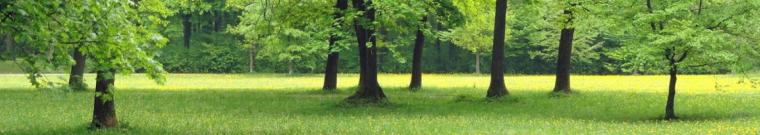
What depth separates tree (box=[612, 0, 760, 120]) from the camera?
20484mm

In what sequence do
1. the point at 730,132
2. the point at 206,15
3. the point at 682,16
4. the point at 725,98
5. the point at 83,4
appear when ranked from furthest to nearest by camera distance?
1. the point at 206,15
2. the point at 725,98
3. the point at 682,16
4. the point at 730,132
5. the point at 83,4

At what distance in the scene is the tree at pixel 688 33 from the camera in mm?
20484

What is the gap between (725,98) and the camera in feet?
93.9

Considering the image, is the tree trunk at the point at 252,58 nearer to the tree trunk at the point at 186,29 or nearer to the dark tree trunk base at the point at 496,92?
the tree trunk at the point at 186,29

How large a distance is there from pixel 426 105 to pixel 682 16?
9.07 m

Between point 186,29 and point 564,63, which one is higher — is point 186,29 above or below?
above

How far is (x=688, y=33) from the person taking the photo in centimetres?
2038

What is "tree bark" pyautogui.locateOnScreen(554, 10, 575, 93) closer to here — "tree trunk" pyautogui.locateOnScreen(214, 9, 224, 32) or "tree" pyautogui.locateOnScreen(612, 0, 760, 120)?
"tree" pyautogui.locateOnScreen(612, 0, 760, 120)

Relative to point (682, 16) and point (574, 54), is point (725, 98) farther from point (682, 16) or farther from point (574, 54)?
point (574, 54)

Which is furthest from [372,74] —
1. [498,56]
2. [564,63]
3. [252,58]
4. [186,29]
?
[186,29]

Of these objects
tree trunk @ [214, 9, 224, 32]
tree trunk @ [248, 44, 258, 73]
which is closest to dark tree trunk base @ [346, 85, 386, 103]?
tree trunk @ [248, 44, 258, 73]

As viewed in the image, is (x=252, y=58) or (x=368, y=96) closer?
(x=368, y=96)

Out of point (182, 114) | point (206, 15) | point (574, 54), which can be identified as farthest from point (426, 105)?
point (206, 15)

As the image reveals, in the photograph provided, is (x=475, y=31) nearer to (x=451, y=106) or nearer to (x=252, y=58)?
(x=252, y=58)
